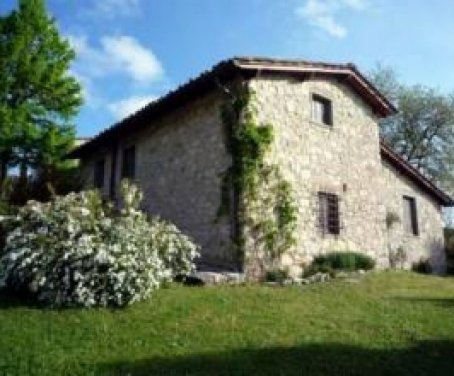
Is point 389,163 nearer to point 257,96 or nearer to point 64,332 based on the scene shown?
point 257,96

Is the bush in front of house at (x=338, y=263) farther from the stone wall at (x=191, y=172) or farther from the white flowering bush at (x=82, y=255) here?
the white flowering bush at (x=82, y=255)

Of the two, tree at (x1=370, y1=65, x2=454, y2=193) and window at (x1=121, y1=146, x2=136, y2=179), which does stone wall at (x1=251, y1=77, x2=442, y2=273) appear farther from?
tree at (x1=370, y1=65, x2=454, y2=193)

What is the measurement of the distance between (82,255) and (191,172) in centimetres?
621

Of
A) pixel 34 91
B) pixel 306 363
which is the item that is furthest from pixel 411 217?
pixel 306 363

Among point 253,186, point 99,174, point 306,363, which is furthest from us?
point 99,174

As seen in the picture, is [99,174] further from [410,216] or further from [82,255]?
[82,255]

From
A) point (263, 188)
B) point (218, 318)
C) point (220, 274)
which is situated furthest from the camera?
point (263, 188)

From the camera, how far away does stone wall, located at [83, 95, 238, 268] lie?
15.4 m

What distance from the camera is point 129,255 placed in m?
10.9

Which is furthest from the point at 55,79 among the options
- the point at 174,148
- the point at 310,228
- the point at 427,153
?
the point at 427,153

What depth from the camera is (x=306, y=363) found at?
8.45 meters

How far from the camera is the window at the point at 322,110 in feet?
57.5

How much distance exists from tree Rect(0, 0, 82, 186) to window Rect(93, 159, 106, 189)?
108 centimetres

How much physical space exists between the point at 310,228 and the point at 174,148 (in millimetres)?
4306
